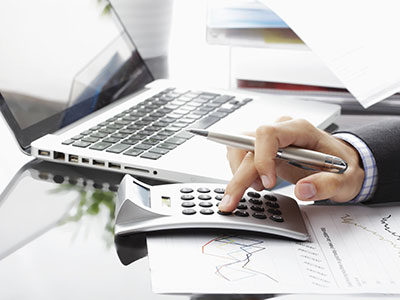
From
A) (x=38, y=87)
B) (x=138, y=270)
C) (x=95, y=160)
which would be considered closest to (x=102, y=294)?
(x=138, y=270)

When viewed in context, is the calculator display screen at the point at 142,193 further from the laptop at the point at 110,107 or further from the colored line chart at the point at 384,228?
the colored line chart at the point at 384,228

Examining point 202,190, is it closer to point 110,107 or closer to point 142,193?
point 142,193

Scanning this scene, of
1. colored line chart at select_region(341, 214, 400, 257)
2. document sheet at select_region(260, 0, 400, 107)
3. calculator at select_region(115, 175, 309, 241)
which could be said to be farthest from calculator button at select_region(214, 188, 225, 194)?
document sheet at select_region(260, 0, 400, 107)

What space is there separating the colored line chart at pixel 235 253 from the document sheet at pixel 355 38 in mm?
292

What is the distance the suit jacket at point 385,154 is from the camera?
0.75m

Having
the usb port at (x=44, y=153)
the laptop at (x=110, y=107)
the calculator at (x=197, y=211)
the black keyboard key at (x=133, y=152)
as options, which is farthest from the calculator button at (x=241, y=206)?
the usb port at (x=44, y=153)

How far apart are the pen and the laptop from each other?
74mm

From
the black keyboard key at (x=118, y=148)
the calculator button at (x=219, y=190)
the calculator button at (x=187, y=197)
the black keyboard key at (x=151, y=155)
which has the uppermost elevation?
the calculator button at (x=187, y=197)

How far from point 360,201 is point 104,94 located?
0.52 m

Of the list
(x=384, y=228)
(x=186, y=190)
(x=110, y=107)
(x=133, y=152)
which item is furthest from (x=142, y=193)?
(x=110, y=107)

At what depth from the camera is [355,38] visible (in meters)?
0.93

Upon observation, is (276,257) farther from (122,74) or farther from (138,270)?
(122,74)

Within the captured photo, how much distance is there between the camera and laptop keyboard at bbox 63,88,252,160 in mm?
859

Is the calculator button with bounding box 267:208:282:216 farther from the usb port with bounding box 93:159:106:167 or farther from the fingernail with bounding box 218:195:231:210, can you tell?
the usb port with bounding box 93:159:106:167
